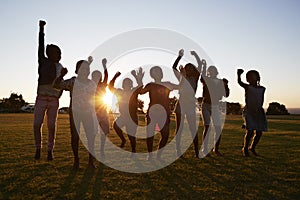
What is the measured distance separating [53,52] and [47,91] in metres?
0.88

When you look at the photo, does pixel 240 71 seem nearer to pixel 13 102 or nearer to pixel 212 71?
pixel 212 71

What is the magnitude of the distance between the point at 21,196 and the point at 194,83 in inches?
199

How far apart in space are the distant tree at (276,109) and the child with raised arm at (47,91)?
81.0 metres

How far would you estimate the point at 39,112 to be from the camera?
23.9 feet

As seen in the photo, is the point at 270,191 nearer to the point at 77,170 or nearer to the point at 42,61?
the point at 77,170

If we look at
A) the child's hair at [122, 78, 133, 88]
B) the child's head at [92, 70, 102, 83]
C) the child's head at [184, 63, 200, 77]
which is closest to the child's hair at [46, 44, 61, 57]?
the child's head at [92, 70, 102, 83]

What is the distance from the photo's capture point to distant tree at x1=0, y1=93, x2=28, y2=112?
309 feet

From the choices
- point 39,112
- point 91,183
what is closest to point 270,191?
point 91,183

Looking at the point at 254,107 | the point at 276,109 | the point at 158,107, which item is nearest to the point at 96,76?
the point at 158,107

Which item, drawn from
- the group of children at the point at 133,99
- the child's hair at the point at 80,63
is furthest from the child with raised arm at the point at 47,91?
the child's hair at the point at 80,63

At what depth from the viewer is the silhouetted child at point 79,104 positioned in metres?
6.44

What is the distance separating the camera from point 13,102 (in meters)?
98.4

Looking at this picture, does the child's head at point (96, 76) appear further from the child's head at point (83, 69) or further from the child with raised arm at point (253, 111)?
the child with raised arm at point (253, 111)

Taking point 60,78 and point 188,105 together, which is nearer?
point 60,78
